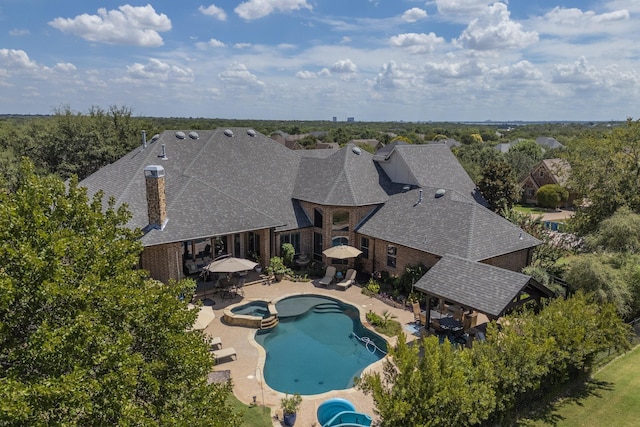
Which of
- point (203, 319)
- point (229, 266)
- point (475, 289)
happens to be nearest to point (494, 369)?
point (475, 289)

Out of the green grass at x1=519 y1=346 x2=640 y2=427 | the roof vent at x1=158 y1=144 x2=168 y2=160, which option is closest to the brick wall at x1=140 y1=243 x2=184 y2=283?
the roof vent at x1=158 y1=144 x2=168 y2=160

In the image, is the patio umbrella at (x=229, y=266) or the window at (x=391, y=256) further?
the window at (x=391, y=256)

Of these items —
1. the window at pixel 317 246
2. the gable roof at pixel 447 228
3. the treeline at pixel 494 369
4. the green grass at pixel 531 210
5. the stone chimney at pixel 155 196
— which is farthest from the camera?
the green grass at pixel 531 210

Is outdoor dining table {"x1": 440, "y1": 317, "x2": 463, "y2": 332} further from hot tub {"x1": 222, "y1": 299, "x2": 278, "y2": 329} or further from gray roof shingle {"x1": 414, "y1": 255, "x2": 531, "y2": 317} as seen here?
hot tub {"x1": 222, "y1": 299, "x2": 278, "y2": 329}

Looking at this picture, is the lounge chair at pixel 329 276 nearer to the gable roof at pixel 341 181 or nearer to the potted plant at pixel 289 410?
the gable roof at pixel 341 181

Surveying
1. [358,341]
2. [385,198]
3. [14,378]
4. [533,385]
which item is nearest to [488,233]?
[385,198]

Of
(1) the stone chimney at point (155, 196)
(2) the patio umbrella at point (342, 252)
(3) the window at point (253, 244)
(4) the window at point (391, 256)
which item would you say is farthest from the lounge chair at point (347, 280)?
(1) the stone chimney at point (155, 196)
